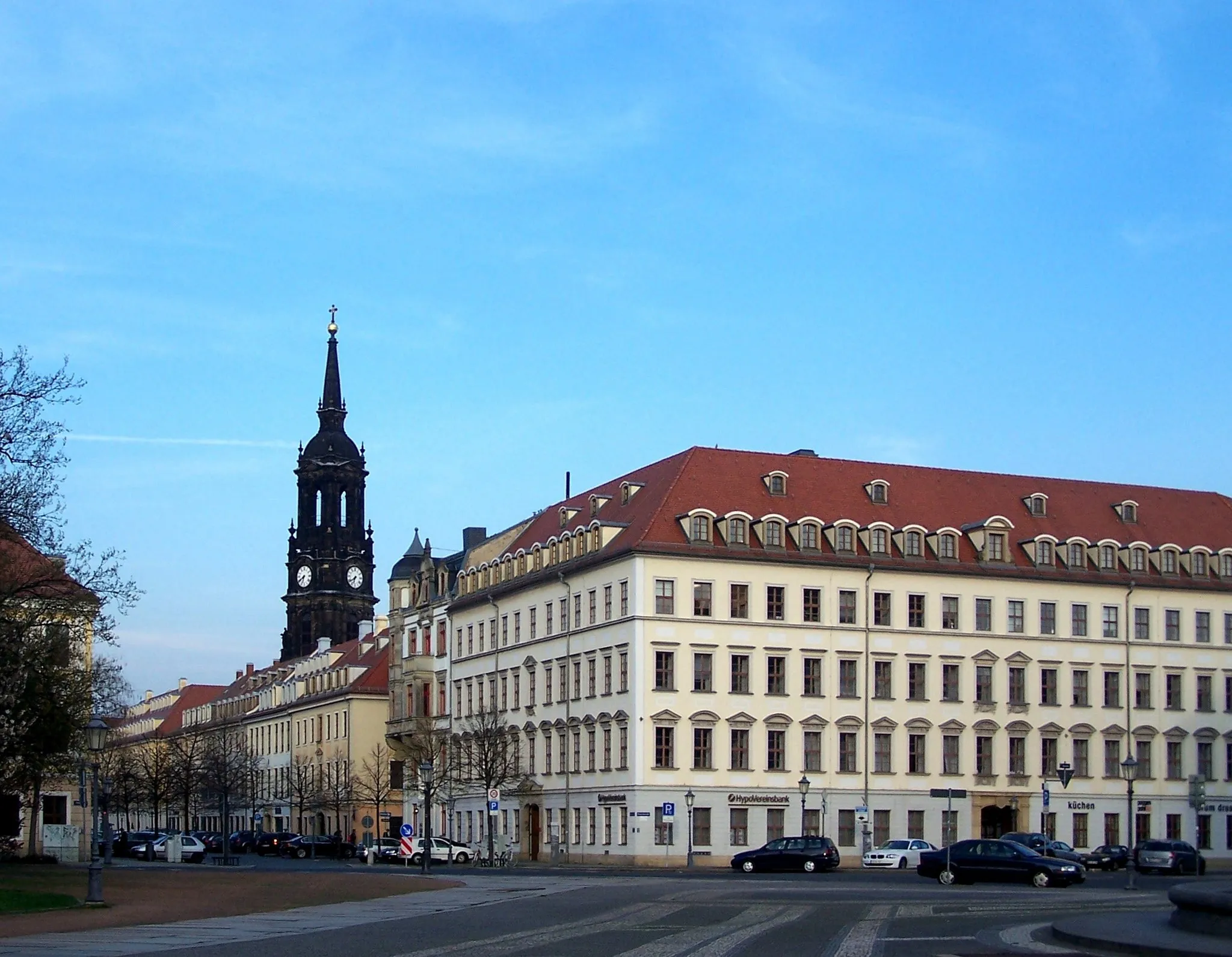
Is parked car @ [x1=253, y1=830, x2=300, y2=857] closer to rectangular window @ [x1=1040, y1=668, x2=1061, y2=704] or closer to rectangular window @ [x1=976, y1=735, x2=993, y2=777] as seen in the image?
rectangular window @ [x1=976, y1=735, x2=993, y2=777]

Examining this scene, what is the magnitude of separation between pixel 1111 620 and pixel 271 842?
175ft

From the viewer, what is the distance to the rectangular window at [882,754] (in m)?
87.7

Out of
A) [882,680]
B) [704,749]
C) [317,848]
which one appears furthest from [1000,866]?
[317,848]

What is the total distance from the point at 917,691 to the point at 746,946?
203 feet

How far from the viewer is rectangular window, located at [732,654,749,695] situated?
86.1 meters

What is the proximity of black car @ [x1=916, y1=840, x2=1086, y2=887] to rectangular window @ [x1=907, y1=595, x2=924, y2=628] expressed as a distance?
28.5 metres

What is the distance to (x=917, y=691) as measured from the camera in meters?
89.1

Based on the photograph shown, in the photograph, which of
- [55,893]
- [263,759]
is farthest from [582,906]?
[263,759]

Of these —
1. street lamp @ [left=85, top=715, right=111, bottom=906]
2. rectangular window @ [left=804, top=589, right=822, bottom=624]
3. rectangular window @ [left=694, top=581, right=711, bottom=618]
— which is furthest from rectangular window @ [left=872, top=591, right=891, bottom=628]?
street lamp @ [left=85, top=715, right=111, bottom=906]

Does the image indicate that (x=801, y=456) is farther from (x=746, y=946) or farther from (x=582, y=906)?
(x=746, y=946)

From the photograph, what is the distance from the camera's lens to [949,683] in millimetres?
89812

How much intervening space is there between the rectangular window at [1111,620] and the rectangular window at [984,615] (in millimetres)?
6712

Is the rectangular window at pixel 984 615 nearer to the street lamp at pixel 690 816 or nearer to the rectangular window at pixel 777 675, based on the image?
the rectangular window at pixel 777 675

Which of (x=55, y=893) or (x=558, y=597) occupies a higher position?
(x=558, y=597)
